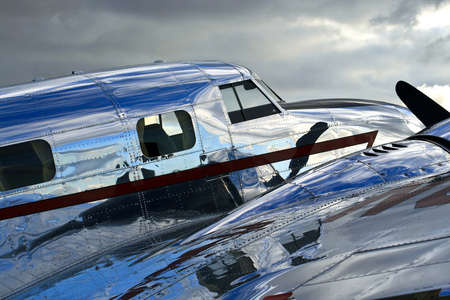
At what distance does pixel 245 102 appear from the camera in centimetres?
904

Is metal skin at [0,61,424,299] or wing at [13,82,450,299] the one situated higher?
metal skin at [0,61,424,299]

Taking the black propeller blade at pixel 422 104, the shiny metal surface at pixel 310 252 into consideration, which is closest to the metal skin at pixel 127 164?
the shiny metal surface at pixel 310 252

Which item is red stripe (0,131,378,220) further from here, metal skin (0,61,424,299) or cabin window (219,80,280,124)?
cabin window (219,80,280,124)

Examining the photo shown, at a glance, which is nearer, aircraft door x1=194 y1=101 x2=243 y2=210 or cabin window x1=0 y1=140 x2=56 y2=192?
cabin window x1=0 y1=140 x2=56 y2=192

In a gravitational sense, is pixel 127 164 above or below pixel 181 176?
above

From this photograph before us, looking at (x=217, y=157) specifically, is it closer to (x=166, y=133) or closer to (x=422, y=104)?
(x=166, y=133)

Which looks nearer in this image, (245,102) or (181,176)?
(181,176)

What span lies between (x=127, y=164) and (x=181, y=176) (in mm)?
908

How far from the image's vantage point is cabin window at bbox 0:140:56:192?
731 centimetres

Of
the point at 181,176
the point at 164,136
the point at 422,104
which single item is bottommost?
the point at 181,176

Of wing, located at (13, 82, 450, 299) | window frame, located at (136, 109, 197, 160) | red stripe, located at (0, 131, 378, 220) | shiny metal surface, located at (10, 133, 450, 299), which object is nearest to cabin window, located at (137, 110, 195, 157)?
window frame, located at (136, 109, 197, 160)

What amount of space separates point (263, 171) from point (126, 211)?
2512mm

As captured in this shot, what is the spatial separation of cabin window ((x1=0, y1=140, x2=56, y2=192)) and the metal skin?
87 mm

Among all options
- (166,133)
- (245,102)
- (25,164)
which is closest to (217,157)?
(166,133)
